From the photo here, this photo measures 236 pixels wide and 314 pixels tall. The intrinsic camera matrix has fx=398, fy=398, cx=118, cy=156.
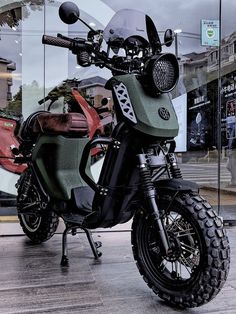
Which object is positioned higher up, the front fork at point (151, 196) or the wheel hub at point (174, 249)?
the front fork at point (151, 196)

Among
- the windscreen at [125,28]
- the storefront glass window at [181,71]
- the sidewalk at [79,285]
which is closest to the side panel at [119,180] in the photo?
the sidewalk at [79,285]

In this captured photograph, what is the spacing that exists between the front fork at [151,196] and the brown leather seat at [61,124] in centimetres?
84

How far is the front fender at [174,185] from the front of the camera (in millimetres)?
1807

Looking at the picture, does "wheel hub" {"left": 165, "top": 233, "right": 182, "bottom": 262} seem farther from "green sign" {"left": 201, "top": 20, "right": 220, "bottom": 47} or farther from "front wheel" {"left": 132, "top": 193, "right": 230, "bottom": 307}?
"green sign" {"left": 201, "top": 20, "right": 220, "bottom": 47}

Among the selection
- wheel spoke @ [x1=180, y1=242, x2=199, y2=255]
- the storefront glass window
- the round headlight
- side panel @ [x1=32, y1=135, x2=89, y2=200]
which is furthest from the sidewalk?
the storefront glass window

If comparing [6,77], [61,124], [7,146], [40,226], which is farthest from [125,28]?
[6,77]

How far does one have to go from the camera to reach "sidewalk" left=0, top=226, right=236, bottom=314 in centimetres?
187

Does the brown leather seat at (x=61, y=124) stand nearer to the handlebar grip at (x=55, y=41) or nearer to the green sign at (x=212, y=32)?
the handlebar grip at (x=55, y=41)

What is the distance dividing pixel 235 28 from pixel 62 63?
7.35 ft

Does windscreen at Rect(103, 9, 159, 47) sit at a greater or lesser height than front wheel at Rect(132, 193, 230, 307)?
greater

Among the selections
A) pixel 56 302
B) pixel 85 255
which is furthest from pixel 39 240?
pixel 56 302

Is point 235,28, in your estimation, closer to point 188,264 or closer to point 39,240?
point 39,240

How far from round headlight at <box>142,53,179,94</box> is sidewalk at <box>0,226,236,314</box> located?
1038 millimetres

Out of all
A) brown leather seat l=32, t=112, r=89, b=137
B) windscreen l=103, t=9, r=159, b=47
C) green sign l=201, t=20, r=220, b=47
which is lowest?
brown leather seat l=32, t=112, r=89, b=137
